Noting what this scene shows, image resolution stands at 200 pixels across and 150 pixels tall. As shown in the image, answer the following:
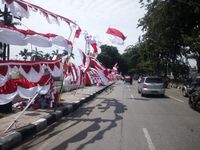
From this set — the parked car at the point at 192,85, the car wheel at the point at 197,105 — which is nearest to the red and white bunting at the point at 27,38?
the car wheel at the point at 197,105

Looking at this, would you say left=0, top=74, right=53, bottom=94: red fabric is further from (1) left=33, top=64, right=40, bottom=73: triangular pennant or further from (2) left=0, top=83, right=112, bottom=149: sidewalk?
(2) left=0, top=83, right=112, bottom=149: sidewalk

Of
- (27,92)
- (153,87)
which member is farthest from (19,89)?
(153,87)

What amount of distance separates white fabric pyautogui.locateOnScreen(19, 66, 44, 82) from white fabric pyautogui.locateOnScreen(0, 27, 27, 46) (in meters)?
0.88

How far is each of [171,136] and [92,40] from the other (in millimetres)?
19870

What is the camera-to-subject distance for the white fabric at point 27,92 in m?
10.3

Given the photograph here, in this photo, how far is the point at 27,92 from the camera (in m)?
10.5

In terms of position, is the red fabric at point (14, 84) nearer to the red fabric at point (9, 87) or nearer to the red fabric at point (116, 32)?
the red fabric at point (9, 87)

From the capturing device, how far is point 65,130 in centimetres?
1012

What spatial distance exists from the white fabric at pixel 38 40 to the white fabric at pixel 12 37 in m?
0.43

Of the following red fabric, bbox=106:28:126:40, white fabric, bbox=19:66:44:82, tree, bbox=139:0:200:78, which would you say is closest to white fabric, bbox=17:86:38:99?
white fabric, bbox=19:66:44:82

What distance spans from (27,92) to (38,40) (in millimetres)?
2137

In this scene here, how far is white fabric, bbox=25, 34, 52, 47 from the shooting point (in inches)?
421

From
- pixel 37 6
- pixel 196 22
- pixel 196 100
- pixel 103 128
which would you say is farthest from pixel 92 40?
pixel 103 128

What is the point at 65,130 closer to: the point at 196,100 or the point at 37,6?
the point at 37,6
